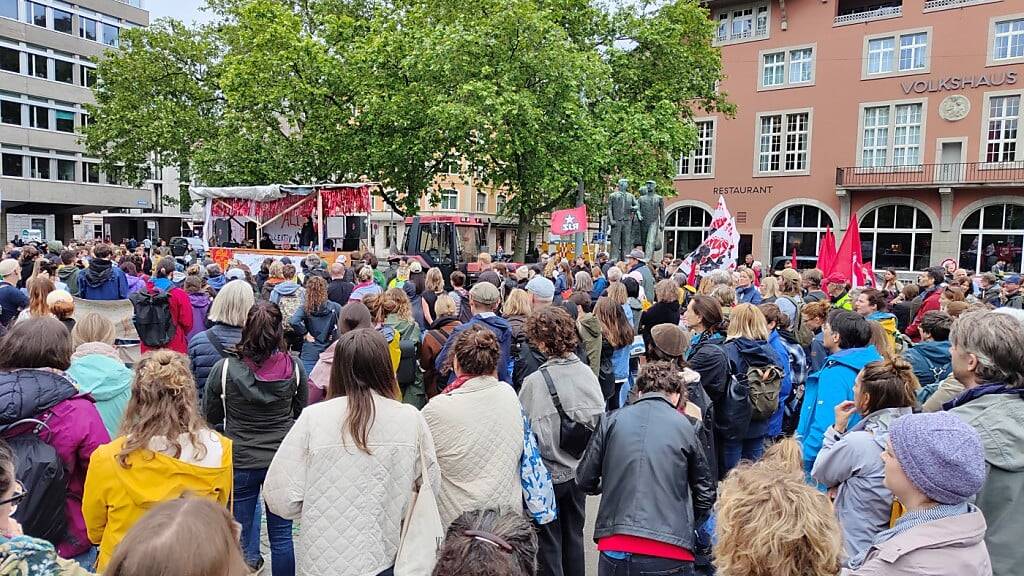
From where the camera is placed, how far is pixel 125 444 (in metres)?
2.77

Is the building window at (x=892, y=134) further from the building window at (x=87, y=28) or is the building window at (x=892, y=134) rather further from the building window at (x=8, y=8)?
the building window at (x=8, y=8)

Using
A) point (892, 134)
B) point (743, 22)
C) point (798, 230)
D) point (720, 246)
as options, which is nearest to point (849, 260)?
point (720, 246)

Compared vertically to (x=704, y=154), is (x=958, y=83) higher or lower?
higher

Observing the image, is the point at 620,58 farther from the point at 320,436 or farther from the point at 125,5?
the point at 125,5

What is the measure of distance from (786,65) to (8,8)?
44.0 meters

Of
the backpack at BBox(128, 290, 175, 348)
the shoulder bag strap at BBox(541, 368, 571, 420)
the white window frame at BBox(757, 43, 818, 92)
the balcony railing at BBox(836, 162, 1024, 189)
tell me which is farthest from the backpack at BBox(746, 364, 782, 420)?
the white window frame at BBox(757, 43, 818, 92)

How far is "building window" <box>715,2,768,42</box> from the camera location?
35.8 meters

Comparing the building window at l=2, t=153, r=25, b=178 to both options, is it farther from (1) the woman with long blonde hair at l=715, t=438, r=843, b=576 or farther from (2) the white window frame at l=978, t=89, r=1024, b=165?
(2) the white window frame at l=978, t=89, r=1024, b=165

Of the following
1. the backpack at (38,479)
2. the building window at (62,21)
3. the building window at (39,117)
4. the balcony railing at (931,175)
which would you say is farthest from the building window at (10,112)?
the backpack at (38,479)

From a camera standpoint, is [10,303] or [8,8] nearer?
[10,303]

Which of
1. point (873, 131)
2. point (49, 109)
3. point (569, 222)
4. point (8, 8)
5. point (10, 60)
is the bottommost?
point (569, 222)

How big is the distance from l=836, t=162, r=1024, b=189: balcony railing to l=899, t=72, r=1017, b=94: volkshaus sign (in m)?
3.48

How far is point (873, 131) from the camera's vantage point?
3372 centimetres

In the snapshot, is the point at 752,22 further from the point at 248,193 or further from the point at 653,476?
the point at 653,476
